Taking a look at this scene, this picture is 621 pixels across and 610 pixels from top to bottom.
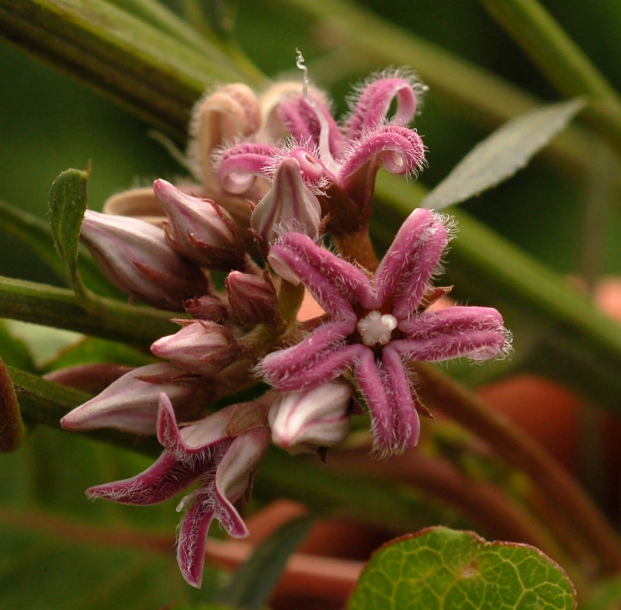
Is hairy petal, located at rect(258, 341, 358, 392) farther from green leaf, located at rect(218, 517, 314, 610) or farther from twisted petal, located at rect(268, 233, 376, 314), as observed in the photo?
green leaf, located at rect(218, 517, 314, 610)

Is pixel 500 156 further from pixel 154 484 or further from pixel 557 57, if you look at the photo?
pixel 154 484

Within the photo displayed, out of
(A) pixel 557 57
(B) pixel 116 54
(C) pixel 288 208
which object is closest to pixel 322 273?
(C) pixel 288 208

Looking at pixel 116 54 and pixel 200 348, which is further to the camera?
pixel 116 54

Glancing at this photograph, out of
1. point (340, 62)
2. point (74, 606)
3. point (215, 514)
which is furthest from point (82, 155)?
point (215, 514)

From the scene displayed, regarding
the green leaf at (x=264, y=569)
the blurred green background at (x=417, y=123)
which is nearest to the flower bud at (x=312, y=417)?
the green leaf at (x=264, y=569)

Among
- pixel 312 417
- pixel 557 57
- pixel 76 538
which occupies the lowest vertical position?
pixel 76 538

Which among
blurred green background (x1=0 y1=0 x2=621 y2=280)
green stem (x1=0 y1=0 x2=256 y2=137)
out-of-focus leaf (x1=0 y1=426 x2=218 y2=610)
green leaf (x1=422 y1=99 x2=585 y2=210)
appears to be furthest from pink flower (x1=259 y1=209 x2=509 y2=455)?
blurred green background (x1=0 y1=0 x2=621 y2=280)

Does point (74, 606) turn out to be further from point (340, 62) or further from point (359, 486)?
point (340, 62)
